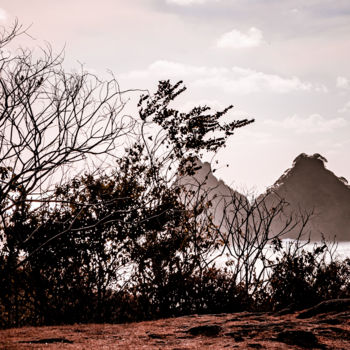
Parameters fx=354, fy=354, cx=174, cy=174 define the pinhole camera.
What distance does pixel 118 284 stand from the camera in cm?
823

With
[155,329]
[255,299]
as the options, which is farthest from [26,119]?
[255,299]

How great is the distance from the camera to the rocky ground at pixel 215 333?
3.99 meters

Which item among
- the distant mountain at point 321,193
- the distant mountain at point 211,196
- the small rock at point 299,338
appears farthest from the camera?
the distant mountain at point 321,193

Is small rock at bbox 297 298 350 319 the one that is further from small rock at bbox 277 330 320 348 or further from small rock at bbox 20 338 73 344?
small rock at bbox 20 338 73 344

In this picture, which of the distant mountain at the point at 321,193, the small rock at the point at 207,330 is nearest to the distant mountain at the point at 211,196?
the small rock at the point at 207,330

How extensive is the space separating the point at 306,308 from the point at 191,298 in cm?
270

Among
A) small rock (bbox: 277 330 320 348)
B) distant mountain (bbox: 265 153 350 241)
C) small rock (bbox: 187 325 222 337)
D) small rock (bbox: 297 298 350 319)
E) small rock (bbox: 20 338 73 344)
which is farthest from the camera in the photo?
distant mountain (bbox: 265 153 350 241)

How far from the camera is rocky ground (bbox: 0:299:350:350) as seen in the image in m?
Answer: 3.99

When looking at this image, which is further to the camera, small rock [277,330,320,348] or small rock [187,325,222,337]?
small rock [187,325,222,337]

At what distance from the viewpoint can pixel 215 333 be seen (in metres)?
4.47

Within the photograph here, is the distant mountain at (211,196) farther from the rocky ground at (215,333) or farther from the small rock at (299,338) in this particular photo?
the small rock at (299,338)

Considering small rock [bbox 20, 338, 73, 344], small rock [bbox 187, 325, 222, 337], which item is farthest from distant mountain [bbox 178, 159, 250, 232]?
small rock [bbox 20, 338, 73, 344]

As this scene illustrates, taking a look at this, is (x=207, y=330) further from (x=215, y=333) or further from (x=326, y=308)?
(x=326, y=308)

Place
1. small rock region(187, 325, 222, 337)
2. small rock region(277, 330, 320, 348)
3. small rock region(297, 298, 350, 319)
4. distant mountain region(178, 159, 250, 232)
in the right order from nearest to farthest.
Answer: small rock region(277, 330, 320, 348) → small rock region(187, 325, 222, 337) → small rock region(297, 298, 350, 319) → distant mountain region(178, 159, 250, 232)
